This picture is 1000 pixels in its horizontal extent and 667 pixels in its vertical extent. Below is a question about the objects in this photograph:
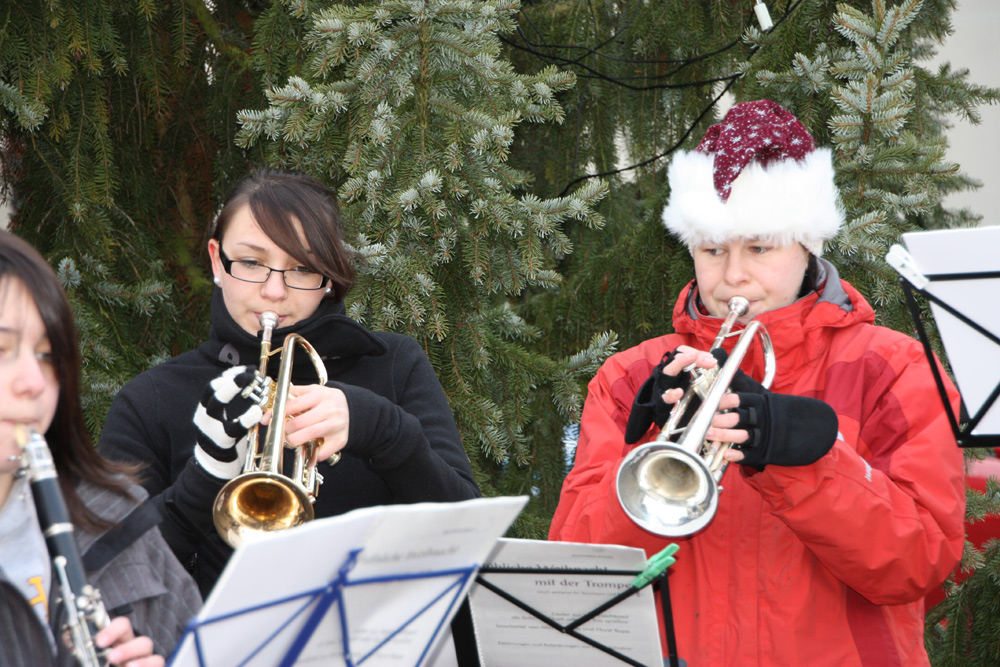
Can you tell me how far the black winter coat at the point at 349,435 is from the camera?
6.98ft

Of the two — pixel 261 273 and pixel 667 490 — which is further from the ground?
pixel 261 273

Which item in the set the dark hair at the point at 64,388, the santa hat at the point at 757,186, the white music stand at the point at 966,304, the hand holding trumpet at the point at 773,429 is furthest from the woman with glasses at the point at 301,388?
the white music stand at the point at 966,304

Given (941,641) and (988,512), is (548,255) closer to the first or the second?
(988,512)

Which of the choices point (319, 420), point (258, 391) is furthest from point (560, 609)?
point (258, 391)

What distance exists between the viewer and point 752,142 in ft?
7.80

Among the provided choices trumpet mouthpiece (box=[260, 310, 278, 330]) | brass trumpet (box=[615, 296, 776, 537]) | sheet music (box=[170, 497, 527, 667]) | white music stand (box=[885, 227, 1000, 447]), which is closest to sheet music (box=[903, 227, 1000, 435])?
white music stand (box=[885, 227, 1000, 447])

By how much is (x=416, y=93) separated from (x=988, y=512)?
2.42 m

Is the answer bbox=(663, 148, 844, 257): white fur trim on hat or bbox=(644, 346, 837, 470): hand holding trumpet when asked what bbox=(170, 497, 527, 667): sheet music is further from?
bbox=(663, 148, 844, 257): white fur trim on hat

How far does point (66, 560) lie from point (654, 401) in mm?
Answer: 1195

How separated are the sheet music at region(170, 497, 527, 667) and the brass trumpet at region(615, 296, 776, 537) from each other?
525 mm

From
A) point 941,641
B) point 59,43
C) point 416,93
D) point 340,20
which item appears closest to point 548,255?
point 416,93

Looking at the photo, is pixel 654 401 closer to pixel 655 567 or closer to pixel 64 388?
pixel 655 567

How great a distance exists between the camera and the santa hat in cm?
231

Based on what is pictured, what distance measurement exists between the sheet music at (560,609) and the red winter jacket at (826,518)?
0.32 metres
